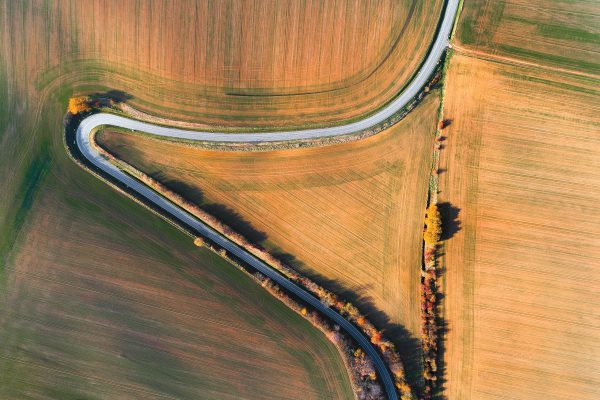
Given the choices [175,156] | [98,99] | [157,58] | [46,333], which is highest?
[157,58]

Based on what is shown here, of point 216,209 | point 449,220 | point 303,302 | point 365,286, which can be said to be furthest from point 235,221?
point 449,220

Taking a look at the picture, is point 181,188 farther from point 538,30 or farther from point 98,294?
point 538,30

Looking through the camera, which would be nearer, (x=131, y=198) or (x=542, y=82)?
(x=542, y=82)

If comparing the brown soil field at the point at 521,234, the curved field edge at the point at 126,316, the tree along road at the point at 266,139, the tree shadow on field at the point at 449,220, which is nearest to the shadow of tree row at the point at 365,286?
the tree shadow on field at the point at 449,220

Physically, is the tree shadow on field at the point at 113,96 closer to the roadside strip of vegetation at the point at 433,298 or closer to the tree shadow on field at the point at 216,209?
the tree shadow on field at the point at 216,209

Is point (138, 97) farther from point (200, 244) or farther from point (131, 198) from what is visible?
point (200, 244)

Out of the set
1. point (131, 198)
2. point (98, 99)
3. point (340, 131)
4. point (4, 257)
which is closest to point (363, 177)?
point (340, 131)
